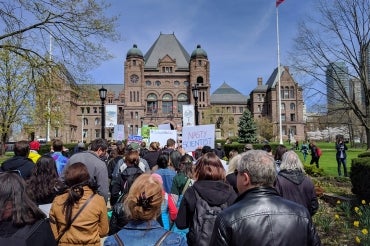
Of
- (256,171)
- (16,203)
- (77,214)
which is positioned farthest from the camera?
(77,214)

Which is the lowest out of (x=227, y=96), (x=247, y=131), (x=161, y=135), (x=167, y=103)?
(x=161, y=135)

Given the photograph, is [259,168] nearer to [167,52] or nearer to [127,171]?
[127,171]

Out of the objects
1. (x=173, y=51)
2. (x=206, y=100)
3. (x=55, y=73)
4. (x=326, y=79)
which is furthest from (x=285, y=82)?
(x=55, y=73)

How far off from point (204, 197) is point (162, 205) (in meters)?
0.89

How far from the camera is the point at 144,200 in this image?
106 inches

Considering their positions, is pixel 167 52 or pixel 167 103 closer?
pixel 167 103

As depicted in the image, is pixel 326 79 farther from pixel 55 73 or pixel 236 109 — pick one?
pixel 236 109

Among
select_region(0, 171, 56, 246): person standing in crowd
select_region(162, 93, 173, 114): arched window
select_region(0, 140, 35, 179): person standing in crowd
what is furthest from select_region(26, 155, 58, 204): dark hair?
select_region(162, 93, 173, 114): arched window

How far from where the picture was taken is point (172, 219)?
4.82 m

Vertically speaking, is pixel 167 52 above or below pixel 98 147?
above

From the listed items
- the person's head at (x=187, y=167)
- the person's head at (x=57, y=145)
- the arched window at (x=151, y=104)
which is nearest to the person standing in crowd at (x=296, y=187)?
the person's head at (x=187, y=167)

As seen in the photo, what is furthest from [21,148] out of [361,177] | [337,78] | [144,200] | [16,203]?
[337,78]

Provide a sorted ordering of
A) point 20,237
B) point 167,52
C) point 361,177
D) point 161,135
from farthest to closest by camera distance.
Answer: point 167,52, point 161,135, point 361,177, point 20,237

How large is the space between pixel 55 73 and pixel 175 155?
9382mm
